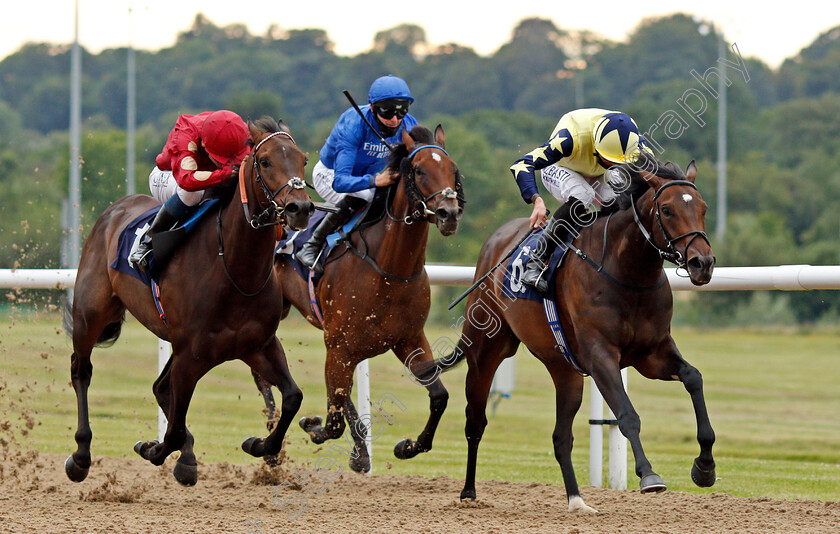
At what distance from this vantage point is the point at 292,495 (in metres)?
6.14

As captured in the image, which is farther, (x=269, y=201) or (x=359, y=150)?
(x=359, y=150)

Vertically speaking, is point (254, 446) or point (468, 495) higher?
point (254, 446)

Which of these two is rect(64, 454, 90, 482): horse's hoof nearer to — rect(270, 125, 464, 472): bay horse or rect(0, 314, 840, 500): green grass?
rect(0, 314, 840, 500): green grass

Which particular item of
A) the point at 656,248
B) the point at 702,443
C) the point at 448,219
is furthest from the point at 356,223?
the point at 702,443

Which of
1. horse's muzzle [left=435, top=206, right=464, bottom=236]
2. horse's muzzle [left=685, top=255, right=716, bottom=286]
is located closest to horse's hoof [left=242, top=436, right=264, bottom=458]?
horse's muzzle [left=435, top=206, right=464, bottom=236]

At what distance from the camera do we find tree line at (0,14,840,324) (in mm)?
34969

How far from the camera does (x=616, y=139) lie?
5559 mm

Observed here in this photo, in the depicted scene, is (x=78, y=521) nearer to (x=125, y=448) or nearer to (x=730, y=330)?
(x=125, y=448)

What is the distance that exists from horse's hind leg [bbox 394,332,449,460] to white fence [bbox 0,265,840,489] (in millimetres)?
874

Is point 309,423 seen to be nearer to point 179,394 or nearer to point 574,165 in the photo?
point 179,394

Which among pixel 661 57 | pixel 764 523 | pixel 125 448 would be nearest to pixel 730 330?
pixel 125 448

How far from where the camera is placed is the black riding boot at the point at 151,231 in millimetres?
5699

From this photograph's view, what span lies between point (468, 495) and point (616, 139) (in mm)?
2049

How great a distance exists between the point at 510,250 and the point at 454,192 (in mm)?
1069
